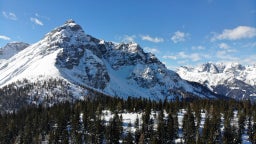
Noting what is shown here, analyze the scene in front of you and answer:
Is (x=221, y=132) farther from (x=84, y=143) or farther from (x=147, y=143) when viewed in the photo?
(x=84, y=143)

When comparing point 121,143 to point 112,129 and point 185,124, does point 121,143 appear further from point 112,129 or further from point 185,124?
point 185,124

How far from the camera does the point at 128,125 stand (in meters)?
177

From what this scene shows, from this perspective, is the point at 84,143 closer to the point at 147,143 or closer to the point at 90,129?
the point at 90,129

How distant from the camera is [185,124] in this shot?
566 feet

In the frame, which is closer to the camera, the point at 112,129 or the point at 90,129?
the point at 112,129

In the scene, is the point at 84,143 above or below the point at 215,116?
below

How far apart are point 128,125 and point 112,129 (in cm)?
1221

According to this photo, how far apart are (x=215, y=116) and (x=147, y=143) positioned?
40.0m

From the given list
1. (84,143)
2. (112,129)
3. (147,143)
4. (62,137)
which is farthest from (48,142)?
(147,143)

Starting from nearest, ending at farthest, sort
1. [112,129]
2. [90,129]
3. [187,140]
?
[187,140] < [112,129] < [90,129]

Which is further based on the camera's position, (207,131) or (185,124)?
(185,124)

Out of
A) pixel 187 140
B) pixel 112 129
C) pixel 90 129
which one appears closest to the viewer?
pixel 187 140

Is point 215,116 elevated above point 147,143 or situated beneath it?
elevated above

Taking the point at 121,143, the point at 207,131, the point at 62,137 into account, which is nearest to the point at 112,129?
the point at 121,143
